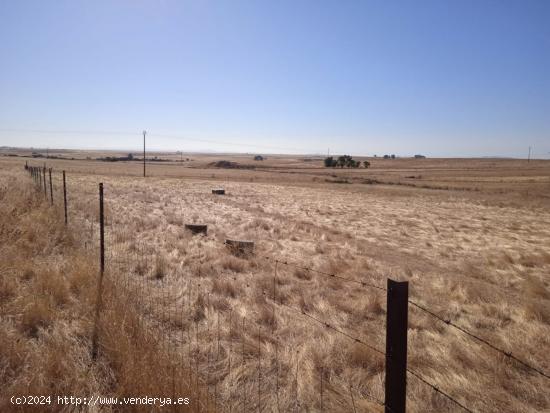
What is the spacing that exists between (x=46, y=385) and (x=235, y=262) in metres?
5.99

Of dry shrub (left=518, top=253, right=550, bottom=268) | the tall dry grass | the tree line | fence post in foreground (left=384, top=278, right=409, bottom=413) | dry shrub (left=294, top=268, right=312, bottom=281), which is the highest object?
the tree line

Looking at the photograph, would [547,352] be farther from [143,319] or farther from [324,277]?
[143,319]

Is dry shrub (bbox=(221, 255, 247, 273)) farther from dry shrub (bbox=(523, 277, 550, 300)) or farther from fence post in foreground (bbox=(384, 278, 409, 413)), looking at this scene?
dry shrub (bbox=(523, 277, 550, 300))

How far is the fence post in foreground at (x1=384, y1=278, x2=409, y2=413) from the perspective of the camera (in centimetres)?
274

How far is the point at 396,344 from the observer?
2.84 metres

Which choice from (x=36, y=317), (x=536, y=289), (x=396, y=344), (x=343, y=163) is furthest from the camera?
(x=343, y=163)

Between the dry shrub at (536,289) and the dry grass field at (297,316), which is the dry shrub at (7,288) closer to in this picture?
the dry grass field at (297,316)

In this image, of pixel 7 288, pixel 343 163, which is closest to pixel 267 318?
pixel 7 288

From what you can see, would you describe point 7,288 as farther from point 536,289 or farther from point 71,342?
point 536,289

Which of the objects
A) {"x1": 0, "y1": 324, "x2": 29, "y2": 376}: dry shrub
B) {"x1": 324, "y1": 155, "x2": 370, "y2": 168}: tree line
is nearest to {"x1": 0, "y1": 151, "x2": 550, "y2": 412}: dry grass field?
{"x1": 0, "y1": 324, "x2": 29, "y2": 376}: dry shrub

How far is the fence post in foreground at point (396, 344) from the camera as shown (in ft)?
8.98

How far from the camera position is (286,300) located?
7.31 meters

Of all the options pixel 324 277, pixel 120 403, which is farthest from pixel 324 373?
pixel 324 277

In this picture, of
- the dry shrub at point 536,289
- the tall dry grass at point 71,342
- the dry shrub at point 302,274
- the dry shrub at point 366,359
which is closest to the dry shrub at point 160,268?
the tall dry grass at point 71,342
